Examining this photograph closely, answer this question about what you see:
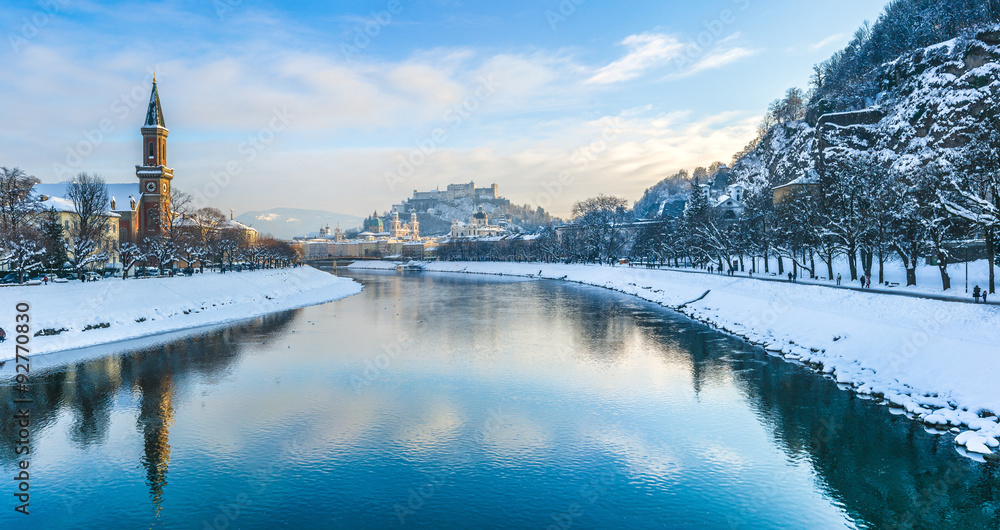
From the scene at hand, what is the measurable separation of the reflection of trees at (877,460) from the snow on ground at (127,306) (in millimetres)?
31749

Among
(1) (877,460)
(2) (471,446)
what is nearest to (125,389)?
(2) (471,446)

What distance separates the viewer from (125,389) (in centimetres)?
2062

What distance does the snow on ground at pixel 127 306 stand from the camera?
1122 inches

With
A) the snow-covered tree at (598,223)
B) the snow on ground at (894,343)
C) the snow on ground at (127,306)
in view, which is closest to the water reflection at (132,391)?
the snow on ground at (127,306)

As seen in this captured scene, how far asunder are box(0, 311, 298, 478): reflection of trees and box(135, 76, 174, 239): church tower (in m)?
55.5

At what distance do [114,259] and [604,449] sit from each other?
73.4 metres

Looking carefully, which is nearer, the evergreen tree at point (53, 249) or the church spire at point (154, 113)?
the evergreen tree at point (53, 249)

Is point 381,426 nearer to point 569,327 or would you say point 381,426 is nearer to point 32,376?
point 32,376

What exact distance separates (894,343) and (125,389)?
29.1m

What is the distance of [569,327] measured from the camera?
3672 cm

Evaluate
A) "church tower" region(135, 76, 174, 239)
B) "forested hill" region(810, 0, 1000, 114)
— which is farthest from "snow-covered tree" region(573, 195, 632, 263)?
"church tower" region(135, 76, 174, 239)

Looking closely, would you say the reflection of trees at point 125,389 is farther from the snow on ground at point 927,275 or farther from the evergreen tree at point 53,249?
the snow on ground at point 927,275

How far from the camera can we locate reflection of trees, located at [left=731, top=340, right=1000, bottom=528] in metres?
11.5

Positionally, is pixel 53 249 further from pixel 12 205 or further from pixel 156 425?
pixel 156 425
